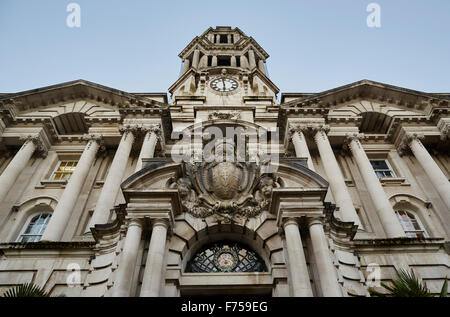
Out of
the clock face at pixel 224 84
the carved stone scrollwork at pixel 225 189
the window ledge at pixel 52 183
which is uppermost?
the clock face at pixel 224 84

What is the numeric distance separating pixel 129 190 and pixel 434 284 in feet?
39.8

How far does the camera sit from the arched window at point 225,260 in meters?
13.2

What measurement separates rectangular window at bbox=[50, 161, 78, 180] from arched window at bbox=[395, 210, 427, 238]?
19.6m

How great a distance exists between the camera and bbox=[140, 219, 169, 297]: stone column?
1059 centimetres

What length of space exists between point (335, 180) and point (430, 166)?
609 cm

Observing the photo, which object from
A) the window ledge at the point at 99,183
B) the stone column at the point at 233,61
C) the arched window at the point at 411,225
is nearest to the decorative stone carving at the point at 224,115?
the window ledge at the point at 99,183

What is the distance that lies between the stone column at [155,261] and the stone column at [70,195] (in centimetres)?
577

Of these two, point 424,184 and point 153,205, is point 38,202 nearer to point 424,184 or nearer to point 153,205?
point 153,205

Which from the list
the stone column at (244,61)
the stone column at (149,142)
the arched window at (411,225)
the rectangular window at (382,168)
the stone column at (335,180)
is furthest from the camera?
the stone column at (244,61)

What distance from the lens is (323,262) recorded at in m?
11.2

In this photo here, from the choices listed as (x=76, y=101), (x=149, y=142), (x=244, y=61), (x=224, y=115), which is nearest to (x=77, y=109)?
(x=76, y=101)

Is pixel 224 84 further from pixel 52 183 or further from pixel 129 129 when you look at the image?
pixel 52 183

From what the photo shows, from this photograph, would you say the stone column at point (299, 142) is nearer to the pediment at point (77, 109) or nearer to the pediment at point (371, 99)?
the pediment at point (371, 99)
